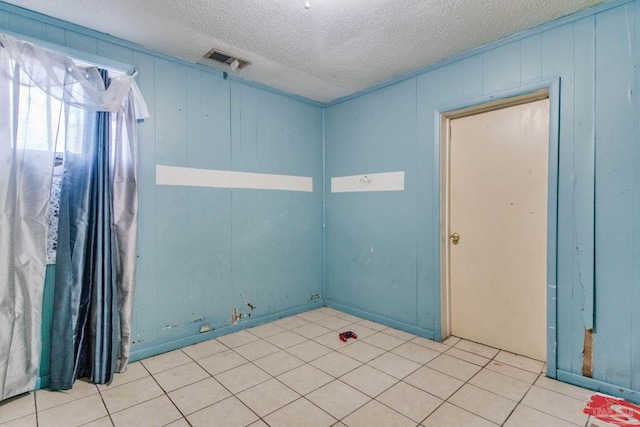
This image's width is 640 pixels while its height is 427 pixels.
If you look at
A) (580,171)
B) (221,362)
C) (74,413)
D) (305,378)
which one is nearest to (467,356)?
(305,378)

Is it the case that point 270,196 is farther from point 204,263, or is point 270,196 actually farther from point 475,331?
point 475,331

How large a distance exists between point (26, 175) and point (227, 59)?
70.5 inches

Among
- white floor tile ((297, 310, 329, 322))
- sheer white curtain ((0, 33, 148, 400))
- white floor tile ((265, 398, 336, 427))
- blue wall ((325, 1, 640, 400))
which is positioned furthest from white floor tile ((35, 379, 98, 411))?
blue wall ((325, 1, 640, 400))

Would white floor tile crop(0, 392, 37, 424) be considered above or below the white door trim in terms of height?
below

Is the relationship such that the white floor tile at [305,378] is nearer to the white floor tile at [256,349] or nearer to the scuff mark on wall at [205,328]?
A: the white floor tile at [256,349]

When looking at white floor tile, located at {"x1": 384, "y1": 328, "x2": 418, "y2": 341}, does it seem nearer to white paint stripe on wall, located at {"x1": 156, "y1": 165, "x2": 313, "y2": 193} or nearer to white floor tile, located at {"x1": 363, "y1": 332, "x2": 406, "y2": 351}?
white floor tile, located at {"x1": 363, "y1": 332, "x2": 406, "y2": 351}

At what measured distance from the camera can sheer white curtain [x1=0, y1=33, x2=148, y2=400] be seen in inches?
77.8

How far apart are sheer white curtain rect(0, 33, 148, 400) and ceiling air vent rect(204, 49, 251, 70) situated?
972 mm

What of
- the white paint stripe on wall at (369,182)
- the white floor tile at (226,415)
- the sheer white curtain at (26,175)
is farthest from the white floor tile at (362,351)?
the sheer white curtain at (26,175)

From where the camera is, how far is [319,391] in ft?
7.14

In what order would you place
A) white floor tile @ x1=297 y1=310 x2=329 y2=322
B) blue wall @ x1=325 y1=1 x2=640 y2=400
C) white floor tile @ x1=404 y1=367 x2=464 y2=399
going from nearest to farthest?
1. blue wall @ x1=325 y1=1 x2=640 y2=400
2. white floor tile @ x1=404 y1=367 x2=464 y2=399
3. white floor tile @ x1=297 y1=310 x2=329 y2=322

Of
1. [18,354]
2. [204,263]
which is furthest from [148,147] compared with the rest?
[18,354]

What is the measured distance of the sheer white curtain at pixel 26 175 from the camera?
1.98 meters

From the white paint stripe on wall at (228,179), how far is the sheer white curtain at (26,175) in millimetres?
749
